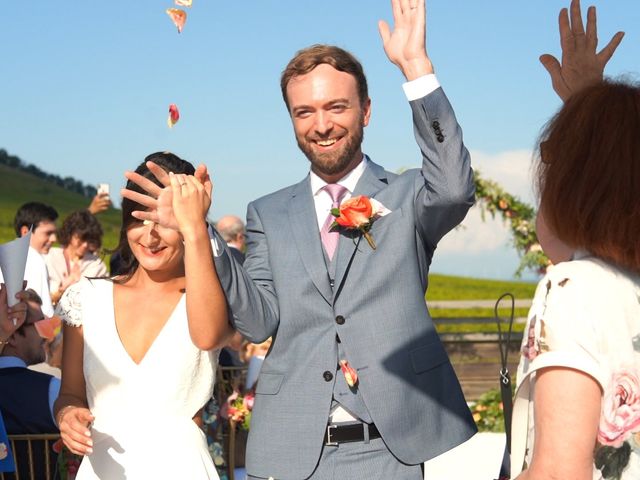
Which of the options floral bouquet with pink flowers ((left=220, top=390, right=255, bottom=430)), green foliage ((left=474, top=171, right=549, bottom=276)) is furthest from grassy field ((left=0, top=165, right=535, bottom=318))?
floral bouquet with pink flowers ((left=220, top=390, right=255, bottom=430))

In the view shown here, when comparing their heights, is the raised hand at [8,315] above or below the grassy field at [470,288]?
above

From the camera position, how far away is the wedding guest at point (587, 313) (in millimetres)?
2049

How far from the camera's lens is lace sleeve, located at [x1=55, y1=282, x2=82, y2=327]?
379 cm

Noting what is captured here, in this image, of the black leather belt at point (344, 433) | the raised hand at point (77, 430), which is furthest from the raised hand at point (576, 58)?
the raised hand at point (77, 430)

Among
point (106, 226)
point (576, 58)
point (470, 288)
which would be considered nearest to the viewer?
point (576, 58)

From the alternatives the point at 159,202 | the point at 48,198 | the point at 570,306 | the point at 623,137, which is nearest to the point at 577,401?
the point at 570,306

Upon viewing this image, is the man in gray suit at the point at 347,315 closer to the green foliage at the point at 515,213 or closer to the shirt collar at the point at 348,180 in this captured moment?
the shirt collar at the point at 348,180

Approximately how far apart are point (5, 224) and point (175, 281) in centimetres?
4093

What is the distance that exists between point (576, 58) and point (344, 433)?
1457mm

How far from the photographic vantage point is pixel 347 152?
3.62 meters

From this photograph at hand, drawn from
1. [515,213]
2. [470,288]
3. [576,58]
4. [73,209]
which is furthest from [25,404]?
[73,209]

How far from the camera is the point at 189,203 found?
10.2 ft

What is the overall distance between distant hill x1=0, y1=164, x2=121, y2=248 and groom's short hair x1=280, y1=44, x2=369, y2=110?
40430 mm

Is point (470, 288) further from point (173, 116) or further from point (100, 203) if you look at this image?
point (173, 116)
